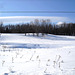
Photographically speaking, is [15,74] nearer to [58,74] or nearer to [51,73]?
[51,73]

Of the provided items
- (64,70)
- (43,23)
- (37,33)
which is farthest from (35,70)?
(43,23)

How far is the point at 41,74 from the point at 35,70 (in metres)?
0.32

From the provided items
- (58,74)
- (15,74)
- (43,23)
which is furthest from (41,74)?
(43,23)

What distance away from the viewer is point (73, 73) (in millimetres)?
2875

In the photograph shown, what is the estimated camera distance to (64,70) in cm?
306

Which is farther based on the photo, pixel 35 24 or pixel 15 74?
pixel 35 24

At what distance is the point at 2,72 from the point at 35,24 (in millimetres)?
34979

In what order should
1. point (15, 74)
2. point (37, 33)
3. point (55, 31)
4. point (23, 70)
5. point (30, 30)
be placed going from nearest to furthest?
point (15, 74), point (23, 70), point (37, 33), point (30, 30), point (55, 31)

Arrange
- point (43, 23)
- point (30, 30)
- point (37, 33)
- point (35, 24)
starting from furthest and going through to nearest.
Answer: point (30, 30)
point (43, 23)
point (35, 24)
point (37, 33)

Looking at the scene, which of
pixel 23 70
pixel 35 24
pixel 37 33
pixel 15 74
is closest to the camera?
pixel 15 74

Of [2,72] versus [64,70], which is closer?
[2,72]

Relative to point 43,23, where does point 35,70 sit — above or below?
below

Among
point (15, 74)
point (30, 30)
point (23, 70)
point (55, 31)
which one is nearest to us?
point (15, 74)

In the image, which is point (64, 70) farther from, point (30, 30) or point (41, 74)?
point (30, 30)
